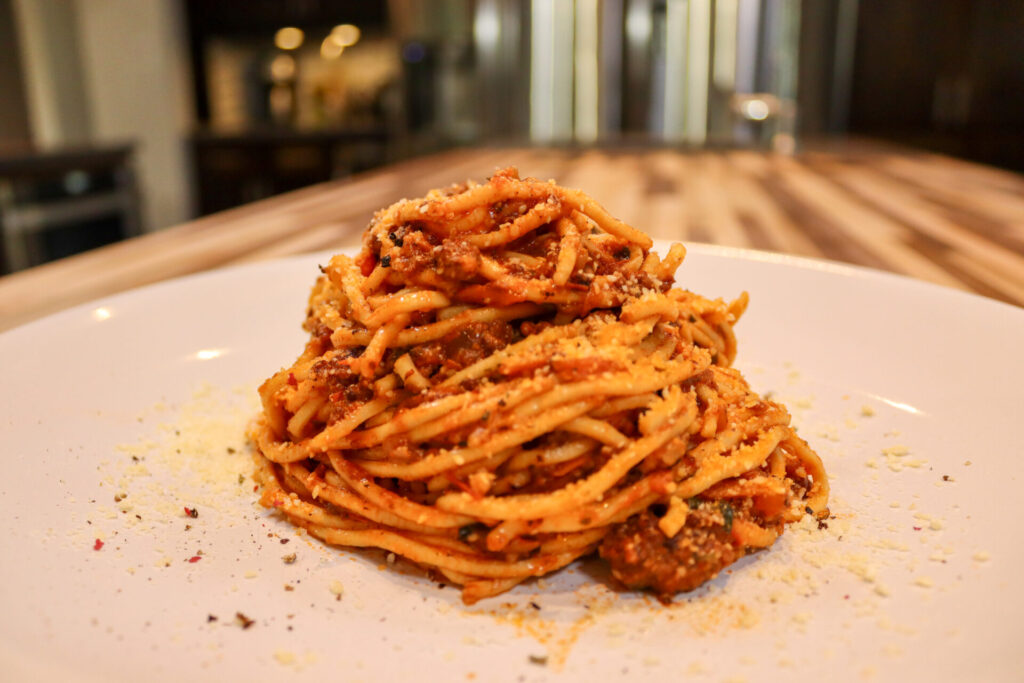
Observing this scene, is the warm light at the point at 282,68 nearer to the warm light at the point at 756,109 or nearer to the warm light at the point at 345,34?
the warm light at the point at 345,34

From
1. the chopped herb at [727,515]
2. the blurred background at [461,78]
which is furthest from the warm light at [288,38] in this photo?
the chopped herb at [727,515]

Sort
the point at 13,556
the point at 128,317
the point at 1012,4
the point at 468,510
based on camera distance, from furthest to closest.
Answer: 1. the point at 1012,4
2. the point at 128,317
3. the point at 468,510
4. the point at 13,556

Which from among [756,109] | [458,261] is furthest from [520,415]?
[756,109]

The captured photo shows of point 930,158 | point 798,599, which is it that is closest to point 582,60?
point 930,158

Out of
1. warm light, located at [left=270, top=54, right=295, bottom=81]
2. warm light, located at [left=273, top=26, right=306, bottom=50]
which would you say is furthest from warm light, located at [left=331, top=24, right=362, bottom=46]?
warm light, located at [left=270, top=54, right=295, bottom=81]

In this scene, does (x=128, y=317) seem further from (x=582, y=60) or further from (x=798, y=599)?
(x=582, y=60)
